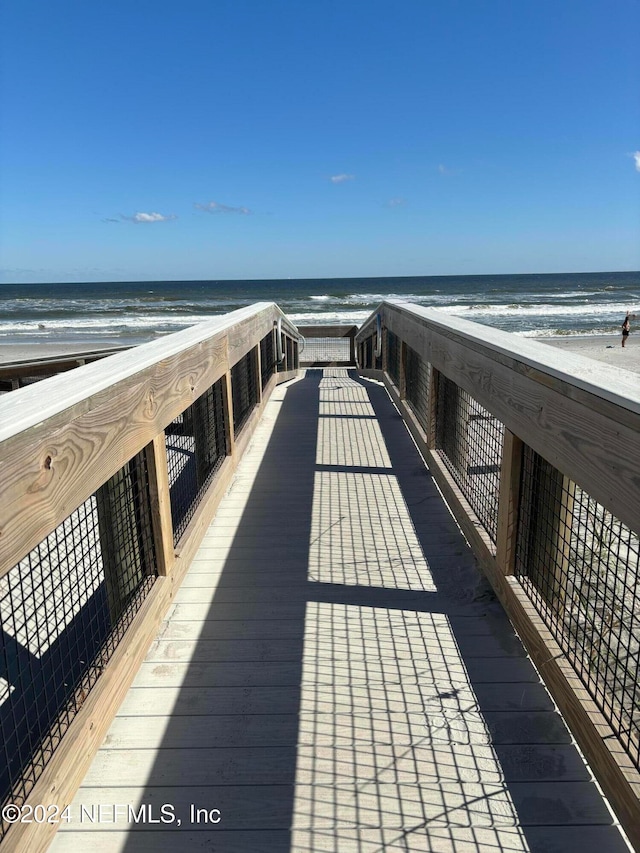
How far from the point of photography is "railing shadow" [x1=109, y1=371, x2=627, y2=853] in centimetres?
134

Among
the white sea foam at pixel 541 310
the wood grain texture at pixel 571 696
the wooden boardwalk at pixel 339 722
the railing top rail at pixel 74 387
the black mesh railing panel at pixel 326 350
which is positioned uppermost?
the railing top rail at pixel 74 387

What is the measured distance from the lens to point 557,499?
1824 mm

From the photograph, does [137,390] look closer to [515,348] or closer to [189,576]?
[189,576]

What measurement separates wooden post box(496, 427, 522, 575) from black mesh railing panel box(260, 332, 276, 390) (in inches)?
157

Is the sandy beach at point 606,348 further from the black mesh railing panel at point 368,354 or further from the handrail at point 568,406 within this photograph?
the handrail at point 568,406

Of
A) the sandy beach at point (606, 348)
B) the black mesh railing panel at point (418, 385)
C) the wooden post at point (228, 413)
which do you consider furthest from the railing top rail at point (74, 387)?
the sandy beach at point (606, 348)

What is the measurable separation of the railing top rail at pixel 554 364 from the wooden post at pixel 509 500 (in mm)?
281

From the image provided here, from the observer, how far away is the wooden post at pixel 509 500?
199 centimetres

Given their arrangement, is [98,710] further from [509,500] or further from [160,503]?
[509,500]

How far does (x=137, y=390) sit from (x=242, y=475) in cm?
197

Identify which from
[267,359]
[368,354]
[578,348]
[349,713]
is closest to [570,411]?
[349,713]

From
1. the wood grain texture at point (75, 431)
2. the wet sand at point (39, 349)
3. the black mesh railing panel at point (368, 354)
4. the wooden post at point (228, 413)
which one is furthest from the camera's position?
the wet sand at point (39, 349)

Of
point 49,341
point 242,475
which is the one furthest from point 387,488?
point 49,341

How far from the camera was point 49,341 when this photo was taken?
23.3 metres
